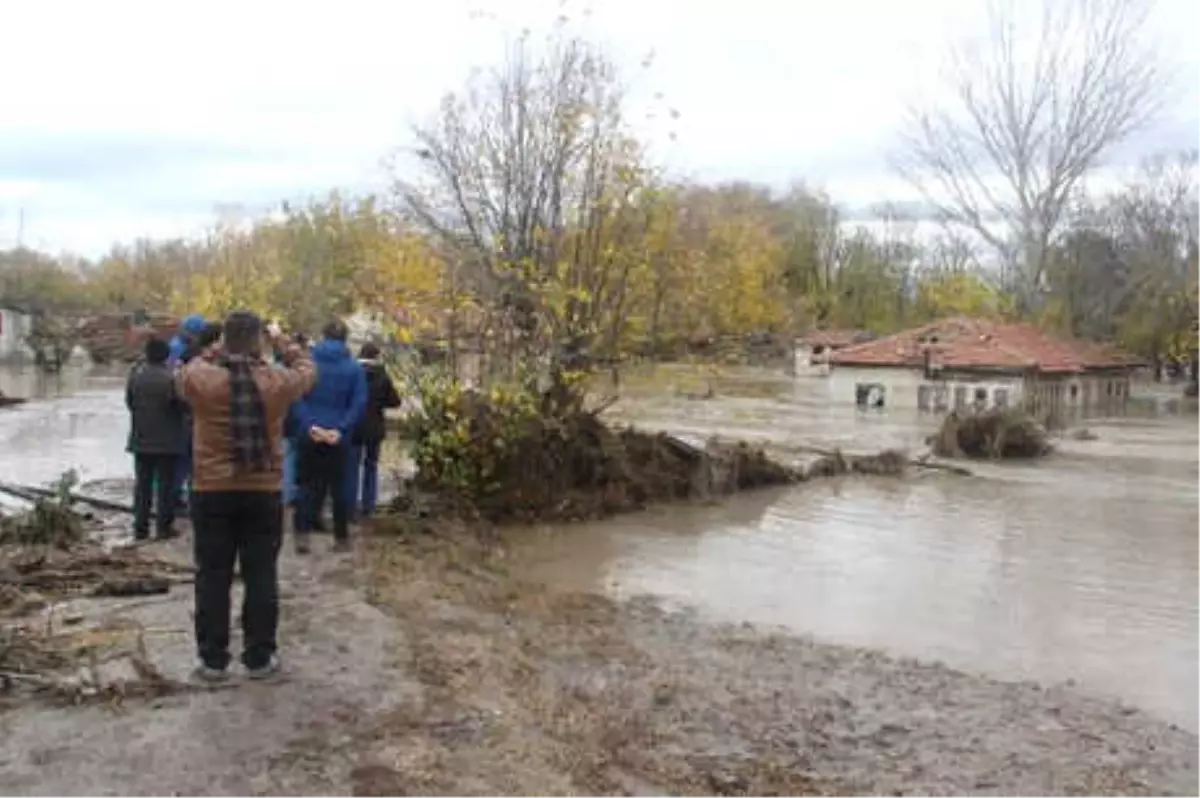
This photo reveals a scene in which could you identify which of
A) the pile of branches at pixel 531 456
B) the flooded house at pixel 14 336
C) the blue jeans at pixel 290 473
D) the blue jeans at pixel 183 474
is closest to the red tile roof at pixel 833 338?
the flooded house at pixel 14 336

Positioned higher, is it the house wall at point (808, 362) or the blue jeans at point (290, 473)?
the house wall at point (808, 362)

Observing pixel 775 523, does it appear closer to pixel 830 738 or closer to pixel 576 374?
pixel 576 374

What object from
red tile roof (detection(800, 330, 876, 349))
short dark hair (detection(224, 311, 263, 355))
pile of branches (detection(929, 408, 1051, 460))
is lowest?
pile of branches (detection(929, 408, 1051, 460))

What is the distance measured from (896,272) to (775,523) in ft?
259

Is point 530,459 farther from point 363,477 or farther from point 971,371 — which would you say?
point 971,371

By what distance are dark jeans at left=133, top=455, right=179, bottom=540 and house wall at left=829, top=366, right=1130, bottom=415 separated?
34393mm

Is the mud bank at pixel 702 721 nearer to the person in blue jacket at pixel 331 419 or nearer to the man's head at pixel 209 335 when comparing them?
→ the person in blue jacket at pixel 331 419

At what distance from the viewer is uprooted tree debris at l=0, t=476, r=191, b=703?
5.77 meters

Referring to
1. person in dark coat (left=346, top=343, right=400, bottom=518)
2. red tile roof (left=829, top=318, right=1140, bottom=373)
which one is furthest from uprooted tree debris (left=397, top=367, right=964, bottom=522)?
red tile roof (left=829, top=318, right=1140, bottom=373)

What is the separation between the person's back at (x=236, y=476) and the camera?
18.6 feet

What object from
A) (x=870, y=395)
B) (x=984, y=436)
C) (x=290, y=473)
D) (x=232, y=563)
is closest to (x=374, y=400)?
(x=290, y=473)

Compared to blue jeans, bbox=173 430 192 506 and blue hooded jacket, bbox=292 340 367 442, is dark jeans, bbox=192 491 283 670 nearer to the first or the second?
blue jeans, bbox=173 430 192 506

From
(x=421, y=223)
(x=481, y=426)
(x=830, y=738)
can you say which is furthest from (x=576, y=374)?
(x=830, y=738)

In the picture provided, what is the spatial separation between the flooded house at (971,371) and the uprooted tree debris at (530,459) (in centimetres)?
2783
